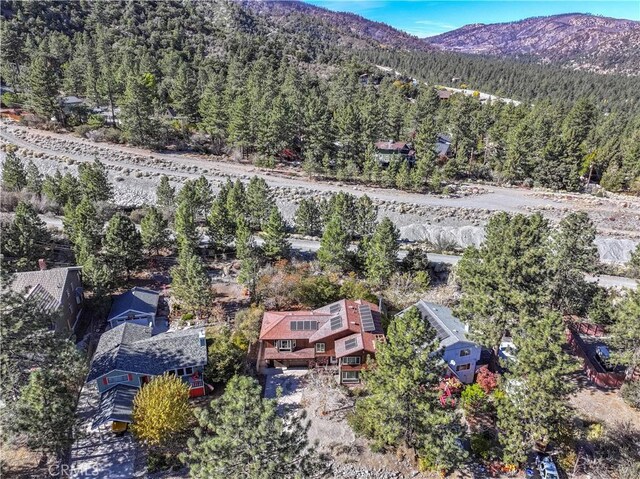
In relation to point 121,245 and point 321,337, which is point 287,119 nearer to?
point 121,245

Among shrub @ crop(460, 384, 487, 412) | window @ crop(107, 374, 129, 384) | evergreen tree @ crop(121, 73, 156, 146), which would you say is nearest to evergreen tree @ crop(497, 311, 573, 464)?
shrub @ crop(460, 384, 487, 412)

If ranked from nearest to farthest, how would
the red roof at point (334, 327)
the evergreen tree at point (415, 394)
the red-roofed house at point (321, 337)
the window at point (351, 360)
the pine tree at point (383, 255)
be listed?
the evergreen tree at point (415, 394) → the window at point (351, 360) → the red-roofed house at point (321, 337) → the red roof at point (334, 327) → the pine tree at point (383, 255)

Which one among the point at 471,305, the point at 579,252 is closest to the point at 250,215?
the point at 471,305

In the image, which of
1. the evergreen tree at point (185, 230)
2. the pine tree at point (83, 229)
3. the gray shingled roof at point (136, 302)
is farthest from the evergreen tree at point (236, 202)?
the pine tree at point (83, 229)

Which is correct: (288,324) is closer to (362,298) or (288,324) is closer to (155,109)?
(362,298)

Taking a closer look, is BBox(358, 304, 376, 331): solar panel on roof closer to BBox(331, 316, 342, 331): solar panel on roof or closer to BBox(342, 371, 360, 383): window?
BBox(331, 316, 342, 331): solar panel on roof

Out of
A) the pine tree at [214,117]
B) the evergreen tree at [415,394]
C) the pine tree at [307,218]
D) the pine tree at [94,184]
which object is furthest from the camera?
the pine tree at [214,117]

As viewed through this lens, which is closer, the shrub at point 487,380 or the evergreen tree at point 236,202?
the shrub at point 487,380

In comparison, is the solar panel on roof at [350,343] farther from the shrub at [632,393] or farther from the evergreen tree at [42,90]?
the evergreen tree at [42,90]
